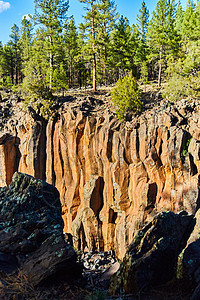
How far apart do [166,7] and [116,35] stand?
743cm

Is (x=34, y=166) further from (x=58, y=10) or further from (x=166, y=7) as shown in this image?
(x=166, y=7)

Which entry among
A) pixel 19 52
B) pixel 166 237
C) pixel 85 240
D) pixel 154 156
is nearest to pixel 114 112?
pixel 154 156

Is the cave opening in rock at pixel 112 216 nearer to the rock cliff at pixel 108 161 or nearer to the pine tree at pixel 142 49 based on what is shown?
the rock cliff at pixel 108 161

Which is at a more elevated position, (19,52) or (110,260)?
(19,52)

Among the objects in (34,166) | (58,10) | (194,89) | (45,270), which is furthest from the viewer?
(58,10)

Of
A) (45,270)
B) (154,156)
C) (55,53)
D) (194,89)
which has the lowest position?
(45,270)

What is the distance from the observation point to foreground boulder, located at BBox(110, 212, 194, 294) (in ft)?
19.9

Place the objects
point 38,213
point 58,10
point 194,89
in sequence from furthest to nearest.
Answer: point 58,10, point 194,89, point 38,213

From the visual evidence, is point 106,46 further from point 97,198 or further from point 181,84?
point 97,198

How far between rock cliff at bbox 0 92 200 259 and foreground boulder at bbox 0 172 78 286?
1058 cm

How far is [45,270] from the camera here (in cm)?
655

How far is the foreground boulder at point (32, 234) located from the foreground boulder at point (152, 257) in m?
1.64

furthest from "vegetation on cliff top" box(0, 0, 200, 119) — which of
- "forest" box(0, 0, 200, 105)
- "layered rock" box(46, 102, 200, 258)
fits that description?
"layered rock" box(46, 102, 200, 258)

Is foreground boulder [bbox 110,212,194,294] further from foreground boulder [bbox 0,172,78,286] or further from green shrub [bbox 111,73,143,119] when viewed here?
green shrub [bbox 111,73,143,119]
